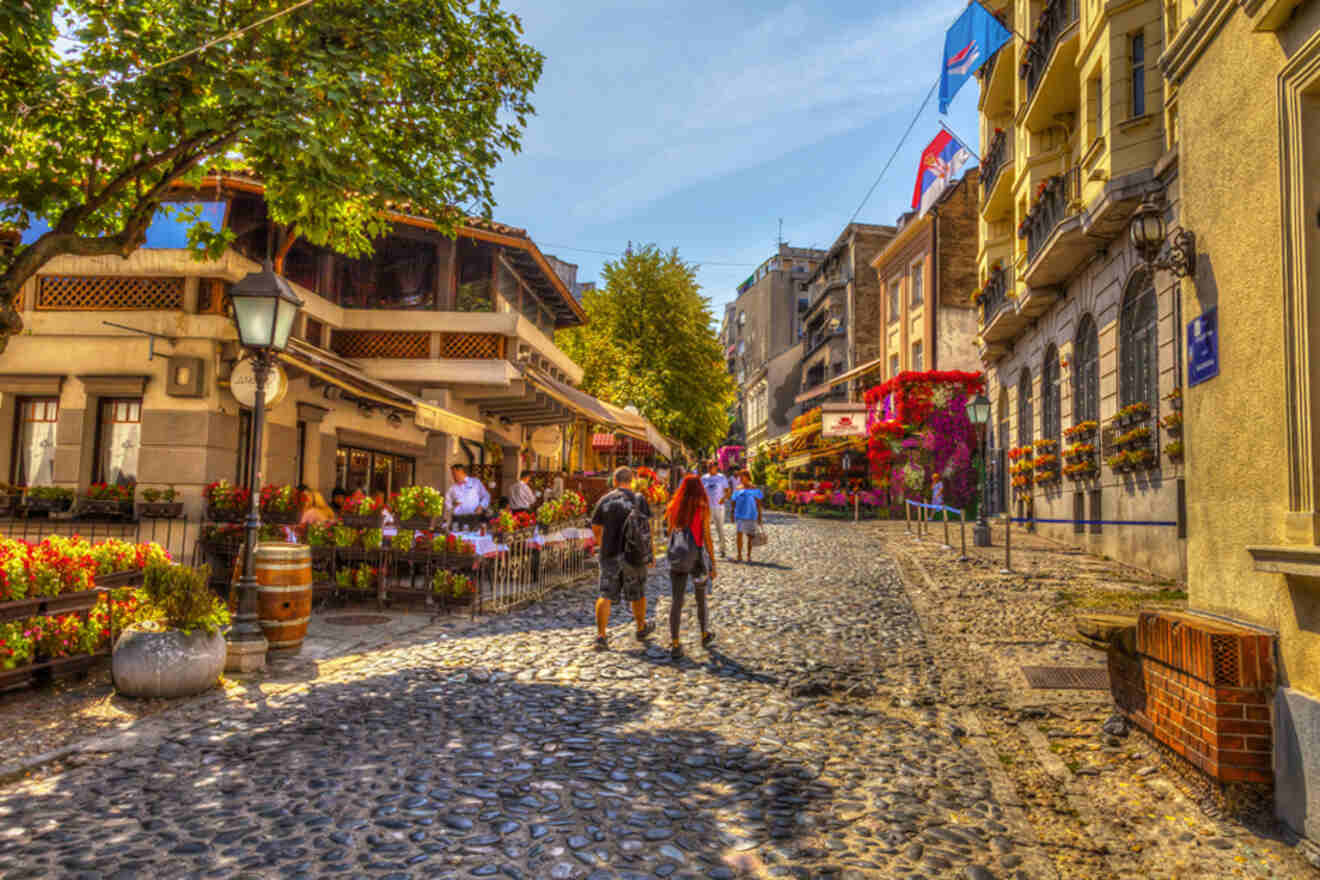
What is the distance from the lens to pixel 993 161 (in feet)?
80.1

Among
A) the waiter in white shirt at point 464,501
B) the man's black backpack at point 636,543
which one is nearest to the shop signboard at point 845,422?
the waiter in white shirt at point 464,501

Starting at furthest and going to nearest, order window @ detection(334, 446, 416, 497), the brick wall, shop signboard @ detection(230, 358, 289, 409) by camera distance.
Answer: window @ detection(334, 446, 416, 497) < shop signboard @ detection(230, 358, 289, 409) < the brick wall

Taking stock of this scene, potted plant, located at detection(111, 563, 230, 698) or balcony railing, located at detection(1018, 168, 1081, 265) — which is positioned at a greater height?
balcony railing, located at detection(1018, 168, 1081, 265)

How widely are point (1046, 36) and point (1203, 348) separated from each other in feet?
54.8

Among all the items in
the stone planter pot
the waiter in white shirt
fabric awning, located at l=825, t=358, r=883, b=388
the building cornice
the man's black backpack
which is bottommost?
the stone planter pot

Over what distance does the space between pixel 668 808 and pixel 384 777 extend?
1.53 metres

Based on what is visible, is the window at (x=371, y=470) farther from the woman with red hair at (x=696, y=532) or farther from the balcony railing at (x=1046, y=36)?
the balcony railing at (x=1046, y=36)

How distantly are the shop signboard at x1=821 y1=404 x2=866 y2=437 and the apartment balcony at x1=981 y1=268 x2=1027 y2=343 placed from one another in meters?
11.0

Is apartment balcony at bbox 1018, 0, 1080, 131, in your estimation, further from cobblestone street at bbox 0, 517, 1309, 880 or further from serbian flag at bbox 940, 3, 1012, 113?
cobblestone street at bbox 0, 517, 1309, 880

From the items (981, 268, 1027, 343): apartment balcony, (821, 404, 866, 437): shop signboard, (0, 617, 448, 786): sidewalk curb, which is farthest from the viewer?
(821, 404, 866, 437): shop signboard

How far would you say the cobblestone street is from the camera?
3701 millimetres

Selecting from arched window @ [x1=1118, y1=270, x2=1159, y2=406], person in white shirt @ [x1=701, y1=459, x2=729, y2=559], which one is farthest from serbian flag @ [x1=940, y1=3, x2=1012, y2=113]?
person in white shirt @ [x1=701, y1=459, x2=729, y2=559]

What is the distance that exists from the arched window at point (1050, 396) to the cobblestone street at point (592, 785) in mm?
13564

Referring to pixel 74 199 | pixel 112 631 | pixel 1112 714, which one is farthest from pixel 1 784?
pixel 1112 714
